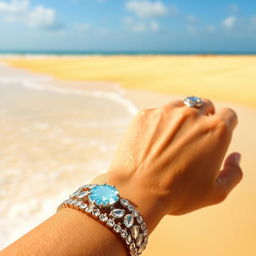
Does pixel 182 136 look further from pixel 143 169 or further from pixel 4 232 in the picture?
pixel 4 232

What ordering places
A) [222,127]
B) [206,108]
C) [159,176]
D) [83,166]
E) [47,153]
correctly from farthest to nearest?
[47,153] < [83,166] < [206,108] < [222,127] < [159,176]

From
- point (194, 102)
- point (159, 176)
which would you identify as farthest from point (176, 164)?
point (194, 102)

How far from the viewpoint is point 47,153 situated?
3387 millimetres

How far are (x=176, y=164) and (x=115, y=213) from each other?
0.40 m

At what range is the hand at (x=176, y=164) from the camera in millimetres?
1148

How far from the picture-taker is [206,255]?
5.27 ft

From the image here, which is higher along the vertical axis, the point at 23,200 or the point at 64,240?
the point at 64,240

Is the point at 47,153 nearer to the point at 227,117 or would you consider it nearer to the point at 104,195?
the point at 227,117

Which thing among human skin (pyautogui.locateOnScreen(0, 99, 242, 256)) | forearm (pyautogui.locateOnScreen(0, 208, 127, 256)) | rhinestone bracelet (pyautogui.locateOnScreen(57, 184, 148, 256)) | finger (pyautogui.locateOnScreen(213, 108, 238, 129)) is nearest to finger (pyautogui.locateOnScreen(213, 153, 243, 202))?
human skin (pyautogui.locateOnScreen(0, 99, 242, 256))

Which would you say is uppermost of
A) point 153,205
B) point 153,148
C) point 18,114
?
point 153,148

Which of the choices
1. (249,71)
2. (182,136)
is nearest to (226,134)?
(182,136)

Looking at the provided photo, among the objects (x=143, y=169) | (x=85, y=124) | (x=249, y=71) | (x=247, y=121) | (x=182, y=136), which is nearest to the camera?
(x=143, y=169)

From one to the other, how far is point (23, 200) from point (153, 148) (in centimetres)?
139

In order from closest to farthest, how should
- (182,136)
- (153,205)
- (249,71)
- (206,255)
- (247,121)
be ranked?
(153,205) < (182,136) < (206,255) < (247,121) < (249,71)
